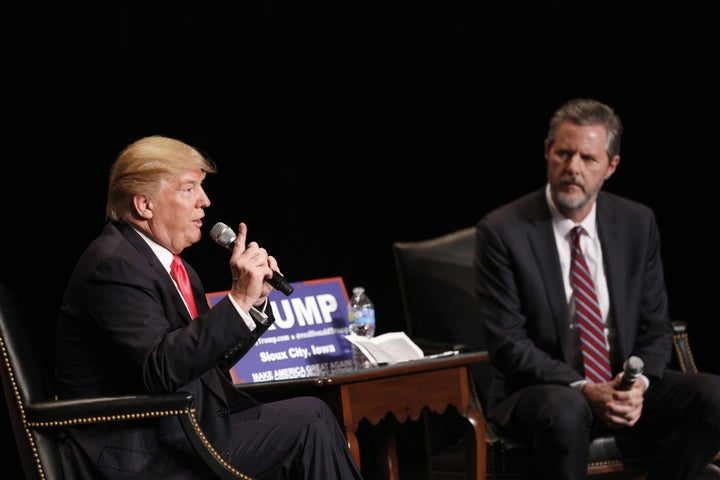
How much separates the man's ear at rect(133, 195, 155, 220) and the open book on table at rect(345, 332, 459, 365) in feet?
2.83

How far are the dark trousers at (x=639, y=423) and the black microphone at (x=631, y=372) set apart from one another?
0.44ft

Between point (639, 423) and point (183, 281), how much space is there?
5.05ft

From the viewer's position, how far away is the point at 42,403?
8.10 ft

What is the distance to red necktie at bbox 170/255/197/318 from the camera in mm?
2756

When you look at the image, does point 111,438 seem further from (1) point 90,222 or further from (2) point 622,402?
(2) point 622,402

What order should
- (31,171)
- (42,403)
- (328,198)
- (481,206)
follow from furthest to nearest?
(481,206), (328,198), (31,171), (42,403)

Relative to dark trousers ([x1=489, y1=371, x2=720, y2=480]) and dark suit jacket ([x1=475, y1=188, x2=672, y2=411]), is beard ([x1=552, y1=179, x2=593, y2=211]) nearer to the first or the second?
dark suit jacket ([x1=475, y1=188, x2=672, y2=411])

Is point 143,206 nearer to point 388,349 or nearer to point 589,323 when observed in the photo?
point 388,349

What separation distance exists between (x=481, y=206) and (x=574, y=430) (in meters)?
1.75

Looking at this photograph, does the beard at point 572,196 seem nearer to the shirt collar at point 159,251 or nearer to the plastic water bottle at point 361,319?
the plastic water bottle at point 361,319

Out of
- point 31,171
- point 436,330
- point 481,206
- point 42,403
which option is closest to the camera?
point 42,403

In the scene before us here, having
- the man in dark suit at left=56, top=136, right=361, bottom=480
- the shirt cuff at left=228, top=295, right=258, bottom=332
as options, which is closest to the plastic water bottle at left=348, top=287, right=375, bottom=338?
the man in dark suit at left=56, top=136, right=361, bottom=480

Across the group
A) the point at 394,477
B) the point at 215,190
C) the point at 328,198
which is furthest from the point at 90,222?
the point at 394,477

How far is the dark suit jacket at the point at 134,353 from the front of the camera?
8.14ft
